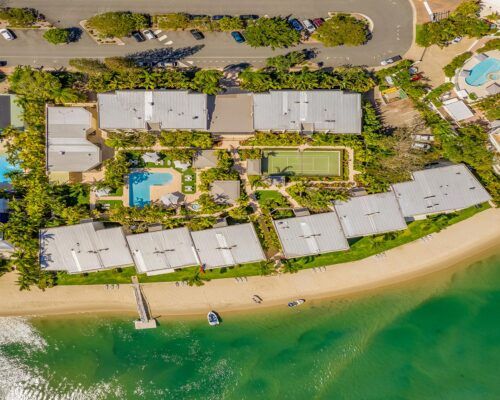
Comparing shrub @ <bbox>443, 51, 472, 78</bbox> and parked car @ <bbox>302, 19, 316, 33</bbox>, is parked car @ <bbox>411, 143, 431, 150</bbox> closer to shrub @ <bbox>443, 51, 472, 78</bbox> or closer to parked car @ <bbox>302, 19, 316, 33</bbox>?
shrub @ <bbox>443, 51, 472, 78</bbox>

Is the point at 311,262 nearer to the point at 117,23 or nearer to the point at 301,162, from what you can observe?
the point at 301,162

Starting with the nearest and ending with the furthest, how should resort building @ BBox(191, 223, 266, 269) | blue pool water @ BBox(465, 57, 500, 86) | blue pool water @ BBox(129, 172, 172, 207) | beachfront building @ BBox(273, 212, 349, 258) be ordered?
resort building @ BBox(191, 223, 266, 269)
beachfront building @ BBox(273, 212, 349, 258)
blue pool water @ BBox(465, 57, 500, 86)
blue pool water @ BBox(129, 172, 172, 207)

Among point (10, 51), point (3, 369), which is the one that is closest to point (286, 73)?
point (10, 51)

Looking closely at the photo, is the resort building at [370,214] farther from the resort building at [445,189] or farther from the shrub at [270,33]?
the shrub at [270,33]

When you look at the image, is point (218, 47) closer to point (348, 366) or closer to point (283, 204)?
point (283, 204)

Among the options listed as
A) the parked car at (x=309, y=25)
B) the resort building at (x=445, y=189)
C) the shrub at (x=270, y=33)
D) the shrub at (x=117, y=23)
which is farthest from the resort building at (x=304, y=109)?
the shrub at (x=117, y=23)

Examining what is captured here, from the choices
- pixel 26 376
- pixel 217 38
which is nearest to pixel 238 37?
pixel 217 38

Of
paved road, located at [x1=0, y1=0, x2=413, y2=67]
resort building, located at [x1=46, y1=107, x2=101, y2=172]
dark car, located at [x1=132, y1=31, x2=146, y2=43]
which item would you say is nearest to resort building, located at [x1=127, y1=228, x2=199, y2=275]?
resort building, located at [x1=46, y1=107, x2=101, y2=172]
